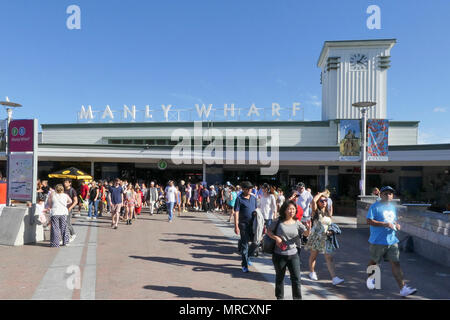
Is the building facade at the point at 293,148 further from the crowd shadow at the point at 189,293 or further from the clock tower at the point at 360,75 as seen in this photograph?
the crowd shadow at the point at 189,293

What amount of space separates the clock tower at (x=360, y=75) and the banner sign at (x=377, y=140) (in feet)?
28.4

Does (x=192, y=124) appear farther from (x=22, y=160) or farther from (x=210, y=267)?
(x=210, y=267)

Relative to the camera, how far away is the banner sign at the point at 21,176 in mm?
8602

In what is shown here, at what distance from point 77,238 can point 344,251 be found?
7.97m

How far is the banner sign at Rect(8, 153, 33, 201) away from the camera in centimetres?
860

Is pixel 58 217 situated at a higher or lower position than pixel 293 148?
lower

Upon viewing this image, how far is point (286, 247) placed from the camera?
4.03 meters

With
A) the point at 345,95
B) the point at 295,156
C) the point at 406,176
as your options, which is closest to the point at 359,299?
the point at 295,156

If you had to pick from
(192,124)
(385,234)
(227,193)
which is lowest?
(227,193)

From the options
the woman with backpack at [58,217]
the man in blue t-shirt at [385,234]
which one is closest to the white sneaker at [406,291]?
the man in blue t-shirt at [385,234]

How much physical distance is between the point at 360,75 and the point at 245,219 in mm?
26075

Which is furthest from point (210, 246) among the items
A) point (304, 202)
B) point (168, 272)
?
point (304, 202)

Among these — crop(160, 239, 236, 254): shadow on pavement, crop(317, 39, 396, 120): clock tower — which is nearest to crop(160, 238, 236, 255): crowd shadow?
crop(160, 239, 236, 254): shadow on pavement

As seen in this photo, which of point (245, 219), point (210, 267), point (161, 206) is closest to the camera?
point (245, 219)
